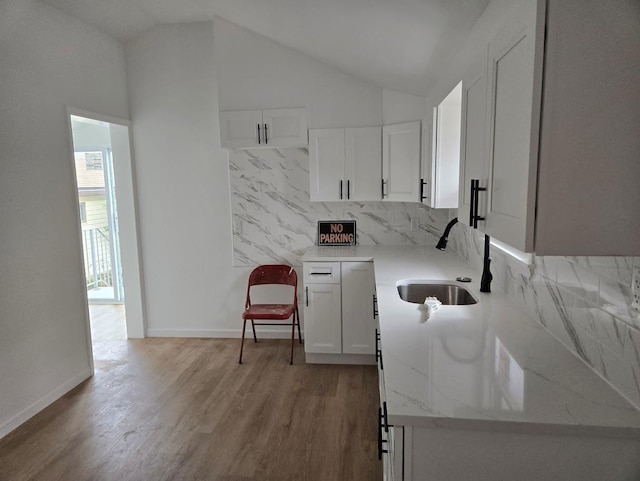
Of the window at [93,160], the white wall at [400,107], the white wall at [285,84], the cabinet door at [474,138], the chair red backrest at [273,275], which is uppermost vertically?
the white wall at [285,84]

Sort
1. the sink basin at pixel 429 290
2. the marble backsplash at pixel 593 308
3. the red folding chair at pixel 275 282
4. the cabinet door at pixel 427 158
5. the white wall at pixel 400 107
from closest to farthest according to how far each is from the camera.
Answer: the marble backsplash at pixel 593 308, the sink basin at pixel 429 290, the cabinet door at pixel 427 158, the white wall at pixel 400 107, the red folding chair at pixel 275 282

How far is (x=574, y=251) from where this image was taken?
100 cm

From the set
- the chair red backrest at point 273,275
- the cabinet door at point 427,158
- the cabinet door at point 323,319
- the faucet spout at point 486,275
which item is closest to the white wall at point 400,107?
the cabinet door at point 427,158

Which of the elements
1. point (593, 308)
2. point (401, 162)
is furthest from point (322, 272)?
point (593, 308)

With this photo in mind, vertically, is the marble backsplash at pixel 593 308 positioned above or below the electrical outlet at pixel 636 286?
below

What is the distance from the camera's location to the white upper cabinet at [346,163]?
344 cm

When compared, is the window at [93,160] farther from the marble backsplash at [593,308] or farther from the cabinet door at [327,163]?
the marble backsplash at [593,308]

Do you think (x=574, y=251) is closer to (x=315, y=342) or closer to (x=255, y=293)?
(x=315, y=342)

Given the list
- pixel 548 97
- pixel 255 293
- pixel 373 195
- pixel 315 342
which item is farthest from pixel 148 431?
pixel 548 97

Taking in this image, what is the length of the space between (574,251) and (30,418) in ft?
10.8

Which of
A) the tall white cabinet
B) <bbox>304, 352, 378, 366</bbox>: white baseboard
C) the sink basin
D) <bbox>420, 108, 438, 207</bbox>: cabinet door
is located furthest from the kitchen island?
<bbox>304, 352, 378, 366</bbox>: white baseboard

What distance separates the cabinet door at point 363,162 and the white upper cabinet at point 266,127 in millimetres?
416

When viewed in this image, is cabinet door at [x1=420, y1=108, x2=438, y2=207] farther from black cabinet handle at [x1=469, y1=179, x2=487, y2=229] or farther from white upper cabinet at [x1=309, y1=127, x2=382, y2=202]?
black cabinet handle at [x1=469, y1=179, x2=487, y2=229]

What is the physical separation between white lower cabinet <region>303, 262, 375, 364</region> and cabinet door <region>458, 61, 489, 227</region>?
1.56 m
